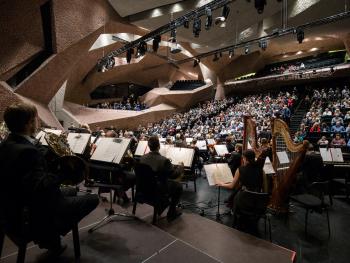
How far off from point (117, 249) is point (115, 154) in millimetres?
1168

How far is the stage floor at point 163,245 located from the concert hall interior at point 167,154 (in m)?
0.02

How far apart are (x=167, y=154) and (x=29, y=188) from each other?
128 inches

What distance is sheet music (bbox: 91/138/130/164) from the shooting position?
3012 millimetres

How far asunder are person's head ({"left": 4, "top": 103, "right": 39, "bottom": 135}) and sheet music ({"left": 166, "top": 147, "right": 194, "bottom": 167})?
114 inches

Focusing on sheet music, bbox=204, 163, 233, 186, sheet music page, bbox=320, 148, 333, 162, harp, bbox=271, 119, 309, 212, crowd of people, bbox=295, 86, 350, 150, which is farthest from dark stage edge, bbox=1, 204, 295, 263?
crowd of people, bbox=295, 86, 350, 150

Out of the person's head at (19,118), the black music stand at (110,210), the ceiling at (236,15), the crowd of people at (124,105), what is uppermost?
the ceiling at (236,15)

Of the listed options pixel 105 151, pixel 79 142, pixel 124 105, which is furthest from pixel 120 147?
pixel 124 105

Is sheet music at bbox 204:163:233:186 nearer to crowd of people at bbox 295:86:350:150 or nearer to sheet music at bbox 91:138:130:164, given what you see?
sheet music at bbox 91:138:130:164

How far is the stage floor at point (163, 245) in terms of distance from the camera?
7.06 feet

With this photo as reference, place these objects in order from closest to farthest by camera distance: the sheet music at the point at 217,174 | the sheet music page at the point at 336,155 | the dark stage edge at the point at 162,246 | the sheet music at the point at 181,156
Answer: the dark stage edge at the point at 162,246
the sheet music at the point at 217,174
the sheet music at the point at 181,156
the sheet music page at the point at 336,155

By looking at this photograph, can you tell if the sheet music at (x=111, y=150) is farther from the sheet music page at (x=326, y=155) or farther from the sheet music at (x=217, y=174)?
the sheet music page at (x=326, y=155)

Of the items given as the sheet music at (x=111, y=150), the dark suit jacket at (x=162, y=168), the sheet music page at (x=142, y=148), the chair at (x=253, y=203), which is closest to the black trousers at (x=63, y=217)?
the sheet music at (x=111, y=150)

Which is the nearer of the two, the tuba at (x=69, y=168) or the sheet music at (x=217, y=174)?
the tuba at (x=69, y=168)

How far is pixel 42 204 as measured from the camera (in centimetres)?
166
